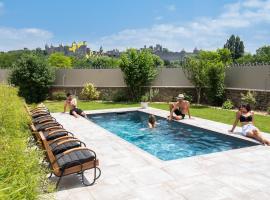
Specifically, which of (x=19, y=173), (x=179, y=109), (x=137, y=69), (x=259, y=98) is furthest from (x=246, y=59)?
(x=19, y=173)

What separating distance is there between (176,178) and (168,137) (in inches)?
244

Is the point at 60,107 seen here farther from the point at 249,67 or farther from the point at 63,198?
the point at 63,198

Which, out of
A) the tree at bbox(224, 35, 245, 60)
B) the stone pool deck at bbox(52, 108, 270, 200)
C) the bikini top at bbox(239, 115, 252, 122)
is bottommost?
the stone pool deck at bbox(52, 108, 270, 200)

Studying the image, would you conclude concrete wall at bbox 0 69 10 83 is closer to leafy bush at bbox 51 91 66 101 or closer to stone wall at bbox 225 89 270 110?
leafy bush at bbox 51 91 66 101

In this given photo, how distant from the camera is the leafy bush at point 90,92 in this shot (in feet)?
76.3

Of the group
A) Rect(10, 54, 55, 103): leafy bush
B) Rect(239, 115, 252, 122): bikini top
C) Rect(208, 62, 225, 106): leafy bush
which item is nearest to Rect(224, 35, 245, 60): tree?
Rect(208, 62, 225, 106): leafy bush

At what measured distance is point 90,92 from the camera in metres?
23.3

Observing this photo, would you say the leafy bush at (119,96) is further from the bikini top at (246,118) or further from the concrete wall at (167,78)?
the bikini top at (246,118)

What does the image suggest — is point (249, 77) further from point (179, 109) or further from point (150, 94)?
point (150, 94)

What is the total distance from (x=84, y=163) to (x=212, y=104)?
15.8 m

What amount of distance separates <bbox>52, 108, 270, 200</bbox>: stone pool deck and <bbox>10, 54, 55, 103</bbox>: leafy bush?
599 inches

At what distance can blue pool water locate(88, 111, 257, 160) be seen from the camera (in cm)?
1050

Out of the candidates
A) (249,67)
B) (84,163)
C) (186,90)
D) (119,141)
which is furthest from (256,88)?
(84,163)

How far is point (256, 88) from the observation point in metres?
17.9
